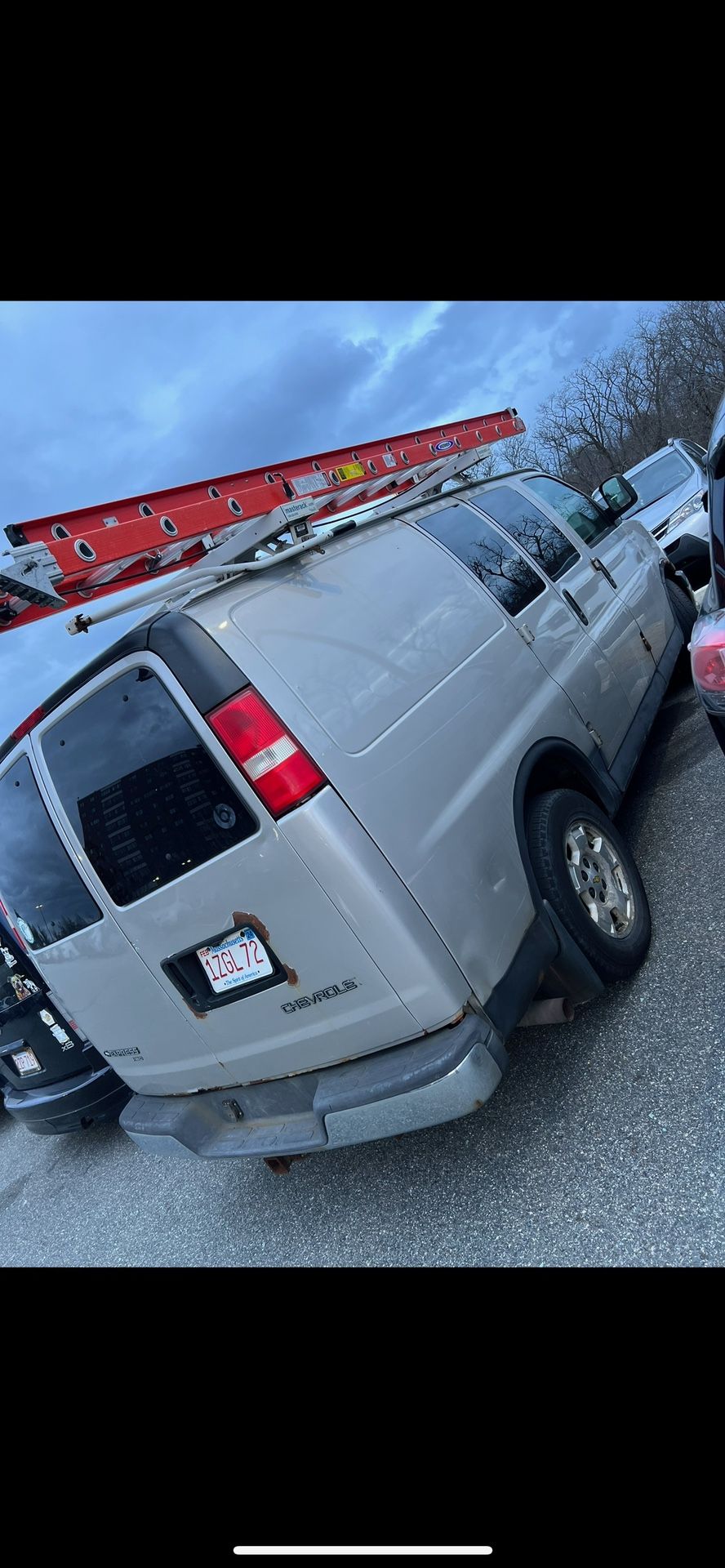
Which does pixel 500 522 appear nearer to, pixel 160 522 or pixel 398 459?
pixel 398 459

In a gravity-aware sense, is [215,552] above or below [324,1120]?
above

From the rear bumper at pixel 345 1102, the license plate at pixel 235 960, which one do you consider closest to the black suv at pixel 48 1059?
the rear bumper at pixel 345 1102

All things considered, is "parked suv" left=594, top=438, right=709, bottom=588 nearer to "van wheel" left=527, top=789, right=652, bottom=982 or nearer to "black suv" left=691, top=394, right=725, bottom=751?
"black suv" left=691, top=394, right=725, bottom=751

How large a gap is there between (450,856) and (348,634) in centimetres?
80

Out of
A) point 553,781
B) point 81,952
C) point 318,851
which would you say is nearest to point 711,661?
point 553,781

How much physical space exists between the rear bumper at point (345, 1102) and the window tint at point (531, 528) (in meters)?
2.65

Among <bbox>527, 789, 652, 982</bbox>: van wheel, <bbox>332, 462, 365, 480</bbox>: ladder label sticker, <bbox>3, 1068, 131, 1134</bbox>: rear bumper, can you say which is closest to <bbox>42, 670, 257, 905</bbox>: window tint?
<bbox>527, 789, 652, 982</bbox>: van wheel

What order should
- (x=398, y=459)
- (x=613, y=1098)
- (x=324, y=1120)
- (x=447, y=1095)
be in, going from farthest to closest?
(x=398, y=459)
(x=613, y=1098)
(x=324, y=1120)
(x=447, y=1095)

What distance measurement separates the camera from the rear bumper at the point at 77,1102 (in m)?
4.50

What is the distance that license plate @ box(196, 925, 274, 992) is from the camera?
2.61 m

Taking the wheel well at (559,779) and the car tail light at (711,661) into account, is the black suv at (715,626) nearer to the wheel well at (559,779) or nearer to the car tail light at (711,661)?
the car tail light at (711,661)

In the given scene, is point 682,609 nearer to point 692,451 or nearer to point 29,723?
point 692,451

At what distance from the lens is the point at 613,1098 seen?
9.22 ft

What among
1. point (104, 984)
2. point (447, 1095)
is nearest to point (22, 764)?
point (104, 984)
